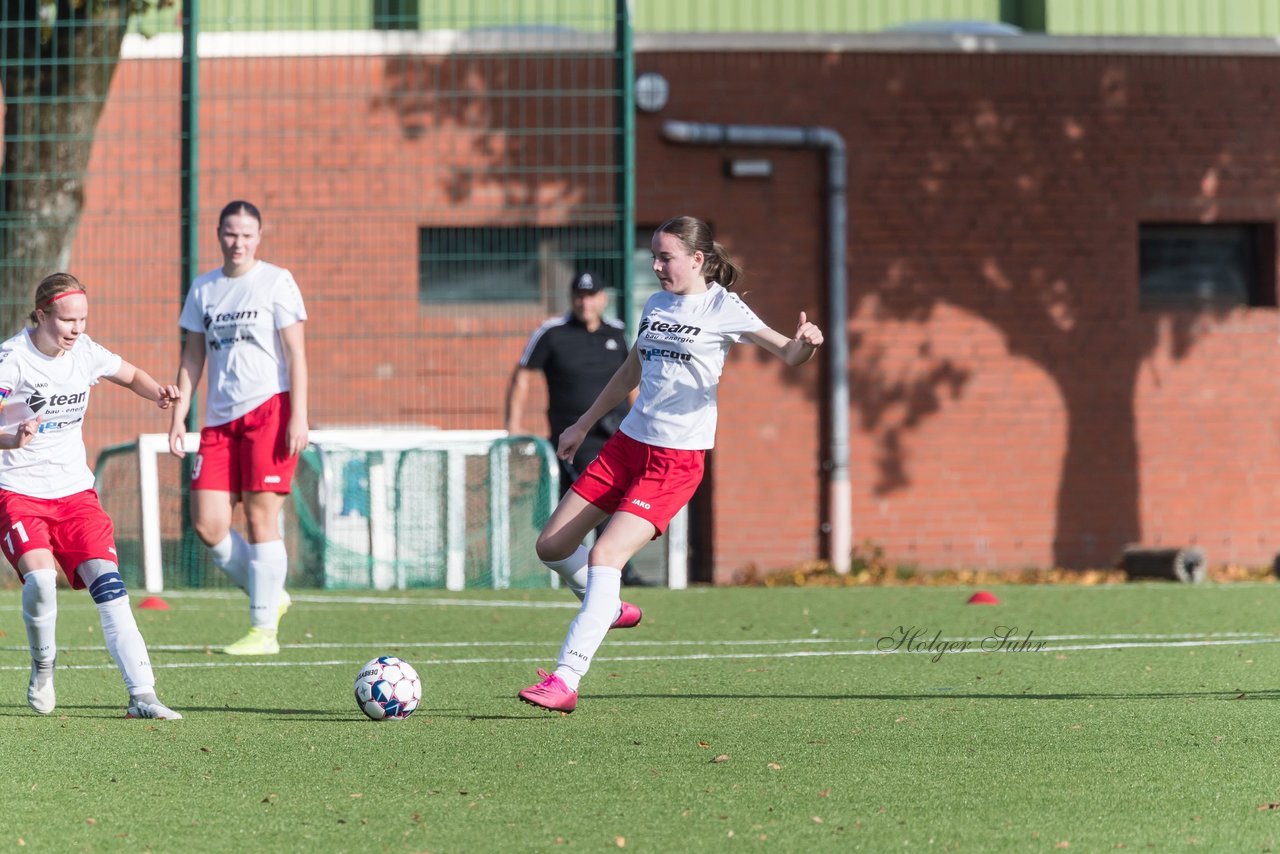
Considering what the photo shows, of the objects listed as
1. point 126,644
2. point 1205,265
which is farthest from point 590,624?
point 1205,265

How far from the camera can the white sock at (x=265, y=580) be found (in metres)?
8.12

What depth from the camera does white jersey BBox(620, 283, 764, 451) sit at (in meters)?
6.46

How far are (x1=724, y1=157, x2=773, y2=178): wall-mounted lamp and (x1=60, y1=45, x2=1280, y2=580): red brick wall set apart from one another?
10 cm

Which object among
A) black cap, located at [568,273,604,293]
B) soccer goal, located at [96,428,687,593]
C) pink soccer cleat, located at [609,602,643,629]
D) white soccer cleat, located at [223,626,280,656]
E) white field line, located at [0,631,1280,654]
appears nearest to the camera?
pink soccer cleat, located at [609,602,643,629]

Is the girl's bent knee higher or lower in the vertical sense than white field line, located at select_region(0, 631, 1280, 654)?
higher

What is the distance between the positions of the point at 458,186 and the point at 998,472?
18.3ft

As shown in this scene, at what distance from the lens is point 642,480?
643 cm

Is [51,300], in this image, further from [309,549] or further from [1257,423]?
[1257,423]

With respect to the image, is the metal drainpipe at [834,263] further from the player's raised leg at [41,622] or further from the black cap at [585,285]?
the player's raised leg at [41,622]

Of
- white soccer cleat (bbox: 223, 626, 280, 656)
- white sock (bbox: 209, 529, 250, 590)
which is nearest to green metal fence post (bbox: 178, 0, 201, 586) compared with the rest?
white sock (bbox: 209, 529, 250, 590)

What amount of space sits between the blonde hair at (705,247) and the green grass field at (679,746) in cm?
158

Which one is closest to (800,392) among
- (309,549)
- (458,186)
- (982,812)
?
(458,186)

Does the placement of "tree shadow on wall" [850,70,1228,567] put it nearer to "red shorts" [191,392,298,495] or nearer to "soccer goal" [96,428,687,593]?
"soccer goal" [96,428,687,593]

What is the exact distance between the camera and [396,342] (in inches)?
555
